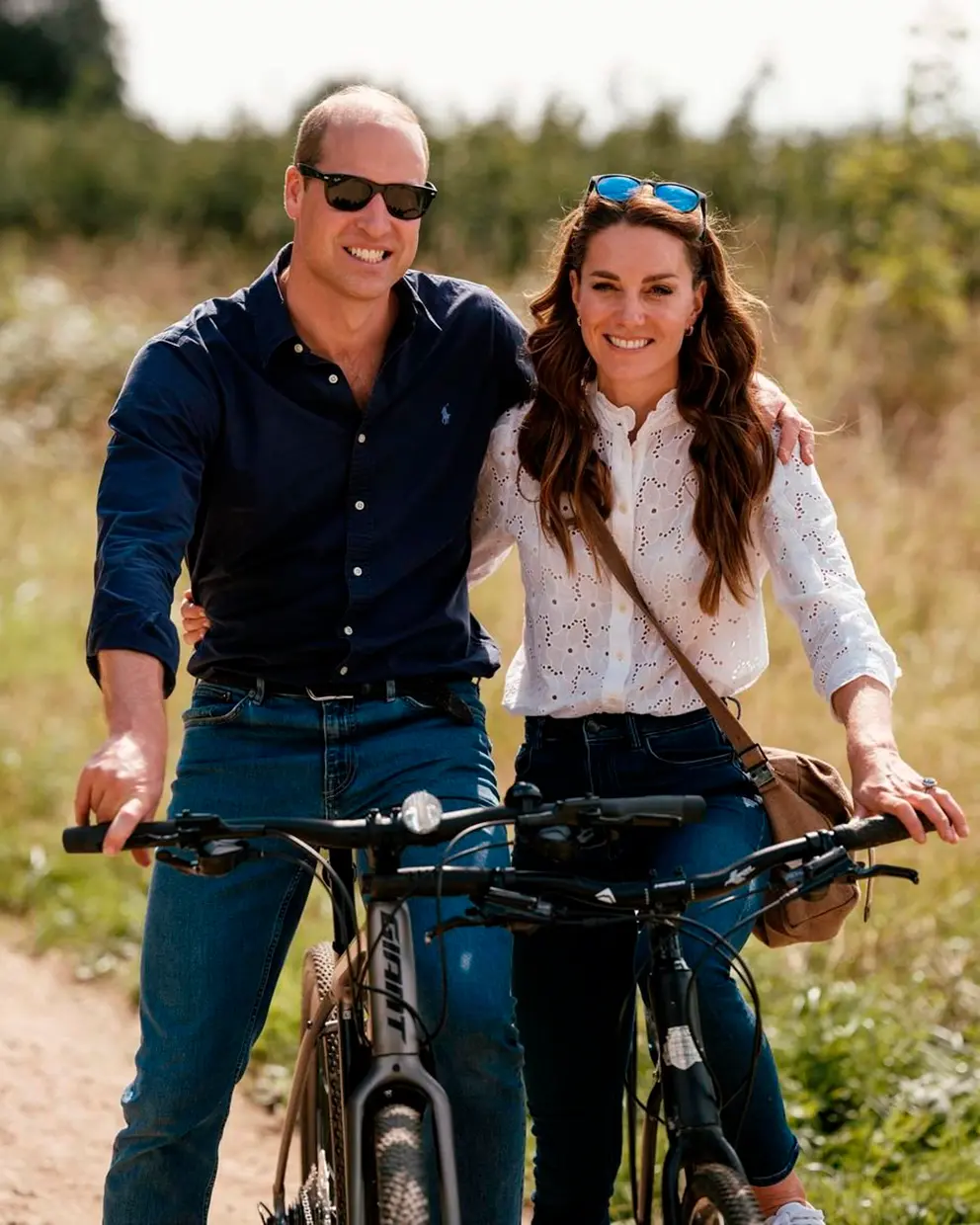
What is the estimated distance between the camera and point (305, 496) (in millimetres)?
3709

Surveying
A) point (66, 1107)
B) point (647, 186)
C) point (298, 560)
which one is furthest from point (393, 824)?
point (66, 1107)

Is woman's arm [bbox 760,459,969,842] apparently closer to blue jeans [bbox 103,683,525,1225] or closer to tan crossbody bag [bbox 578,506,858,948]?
tan crossbody bag [bbox 578,506,858,948]

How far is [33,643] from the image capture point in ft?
32.0

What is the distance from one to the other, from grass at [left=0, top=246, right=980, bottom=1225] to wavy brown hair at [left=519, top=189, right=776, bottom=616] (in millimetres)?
2061

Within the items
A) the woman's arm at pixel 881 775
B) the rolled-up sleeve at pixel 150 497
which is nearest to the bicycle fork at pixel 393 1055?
the rolled-up sleeve at pixel 150 497

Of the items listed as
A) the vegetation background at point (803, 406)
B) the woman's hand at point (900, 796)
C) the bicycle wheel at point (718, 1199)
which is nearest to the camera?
the bicycle wheel at point (718, 1199)

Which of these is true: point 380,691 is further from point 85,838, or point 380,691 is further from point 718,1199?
point 718,1199

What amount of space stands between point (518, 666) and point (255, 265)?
15.1 m

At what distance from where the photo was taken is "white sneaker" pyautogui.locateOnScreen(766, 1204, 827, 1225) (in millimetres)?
3359

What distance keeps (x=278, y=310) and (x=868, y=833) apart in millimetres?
1686

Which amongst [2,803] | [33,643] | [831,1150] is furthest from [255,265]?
[831,1150]

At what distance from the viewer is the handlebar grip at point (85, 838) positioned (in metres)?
2.72

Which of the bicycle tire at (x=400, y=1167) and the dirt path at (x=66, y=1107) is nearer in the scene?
the bicycle tire at (x=400, y=1167)

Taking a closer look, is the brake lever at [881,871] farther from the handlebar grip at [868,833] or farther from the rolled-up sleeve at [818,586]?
the rolled-up sleeve at [818,586]
